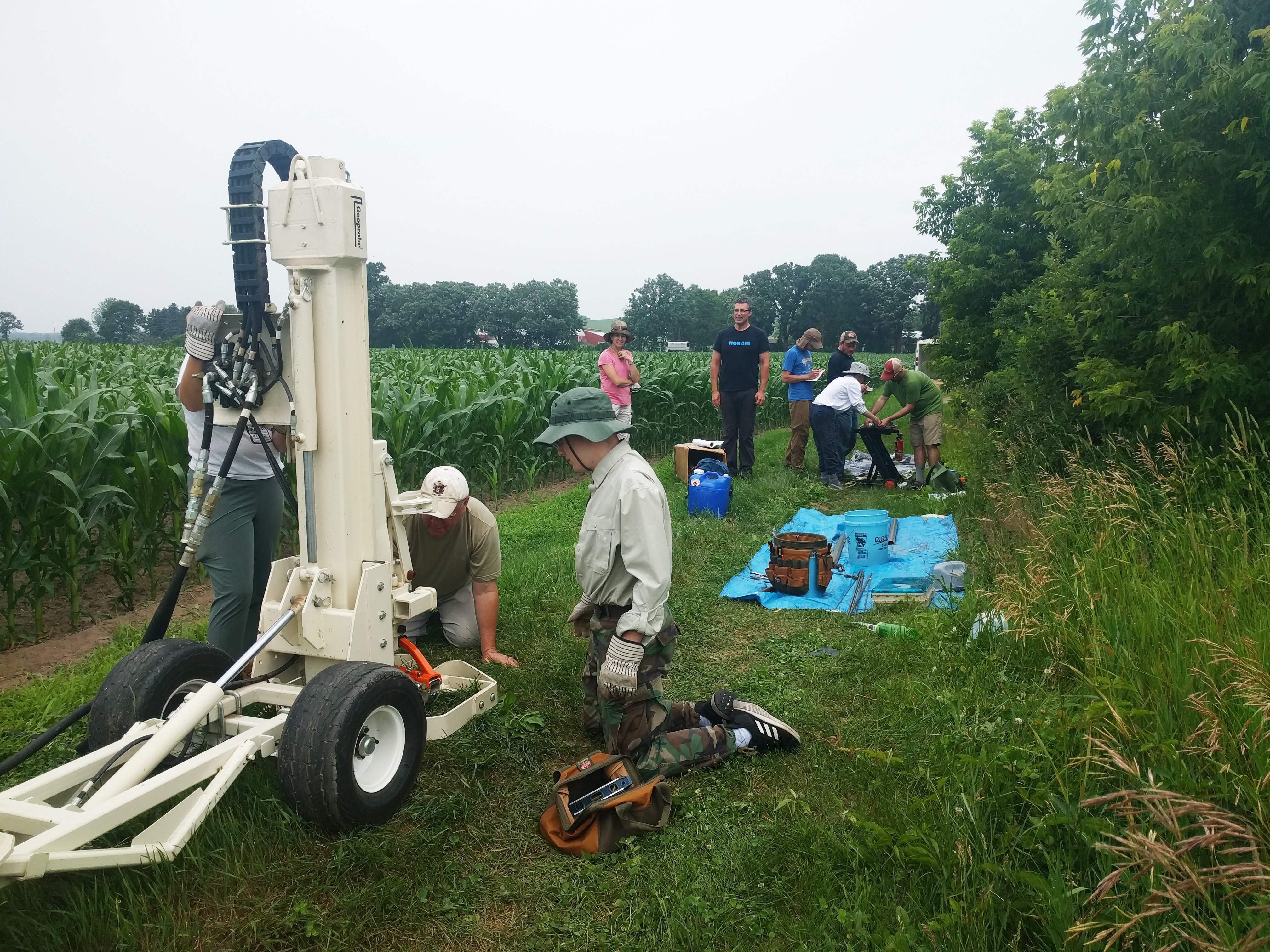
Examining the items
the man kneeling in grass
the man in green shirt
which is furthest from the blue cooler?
the man kneeling in grass

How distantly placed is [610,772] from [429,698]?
3.95 feet

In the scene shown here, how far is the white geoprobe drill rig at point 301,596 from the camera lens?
289cm

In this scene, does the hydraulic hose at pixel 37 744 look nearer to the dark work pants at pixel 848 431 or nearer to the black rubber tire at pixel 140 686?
the black rubber tire at pixel 140 686

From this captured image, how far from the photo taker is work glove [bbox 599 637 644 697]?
3545 mm

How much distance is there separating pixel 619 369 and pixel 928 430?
418 centimetres

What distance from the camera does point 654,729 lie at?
152 inches

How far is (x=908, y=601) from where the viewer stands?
6.29 meters

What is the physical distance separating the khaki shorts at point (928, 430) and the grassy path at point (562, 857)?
264 inches

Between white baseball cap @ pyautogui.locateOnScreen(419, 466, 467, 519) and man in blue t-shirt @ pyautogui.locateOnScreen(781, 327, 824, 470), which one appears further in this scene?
man in blue t-shirt @ pyautogui.locateOnScreen(781, 327, 824, 470)

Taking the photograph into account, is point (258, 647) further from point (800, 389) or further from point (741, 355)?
point (800, 389)

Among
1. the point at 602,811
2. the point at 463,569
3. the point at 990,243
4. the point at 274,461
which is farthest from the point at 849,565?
the point at 990,243

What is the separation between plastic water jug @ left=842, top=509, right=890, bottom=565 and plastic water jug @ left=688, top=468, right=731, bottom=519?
68.1 inches

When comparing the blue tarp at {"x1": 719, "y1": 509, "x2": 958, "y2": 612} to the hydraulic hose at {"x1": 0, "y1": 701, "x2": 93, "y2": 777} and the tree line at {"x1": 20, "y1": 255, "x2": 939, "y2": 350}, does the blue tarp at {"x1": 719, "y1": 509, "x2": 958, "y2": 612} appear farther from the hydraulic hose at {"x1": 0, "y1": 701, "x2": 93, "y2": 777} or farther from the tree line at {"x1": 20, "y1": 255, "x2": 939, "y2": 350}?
the tree line at {"x1": 20, "y1": 255, "x2": 939, "y2": 350}

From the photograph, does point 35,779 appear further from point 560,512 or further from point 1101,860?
point 560,512
